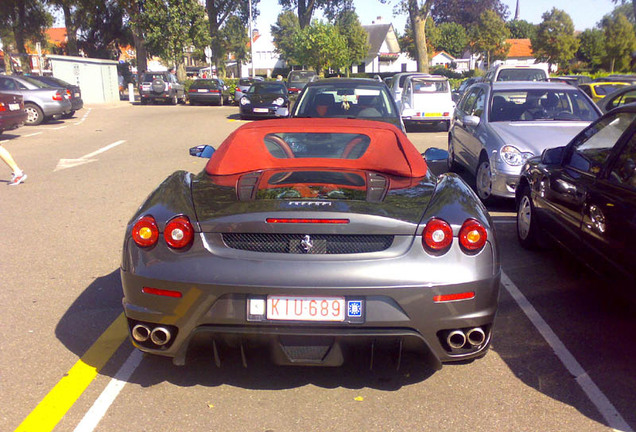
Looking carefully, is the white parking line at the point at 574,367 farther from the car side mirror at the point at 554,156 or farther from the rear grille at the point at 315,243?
the rear grille at the point at 315,243

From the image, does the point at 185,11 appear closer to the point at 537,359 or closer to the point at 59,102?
the point at 59,102

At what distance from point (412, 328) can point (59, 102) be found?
2078 centimetres

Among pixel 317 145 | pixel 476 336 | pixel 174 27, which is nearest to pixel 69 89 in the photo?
pixel 174 27

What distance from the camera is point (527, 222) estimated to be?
245 inches

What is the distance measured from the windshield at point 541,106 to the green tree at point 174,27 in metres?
32.6

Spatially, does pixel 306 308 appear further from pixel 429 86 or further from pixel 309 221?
pixel 429 86

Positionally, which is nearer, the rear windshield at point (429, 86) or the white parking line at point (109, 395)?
the white parking line at point (109, 395)

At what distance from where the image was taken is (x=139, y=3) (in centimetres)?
3859

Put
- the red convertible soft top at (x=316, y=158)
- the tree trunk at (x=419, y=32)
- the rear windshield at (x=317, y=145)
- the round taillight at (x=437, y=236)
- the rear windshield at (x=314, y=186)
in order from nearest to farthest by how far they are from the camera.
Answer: the round taillight at (x=437, y=236)
the rear windshield at (x=314, y=186)
the red convertible soft top at (x=316, y=158)
the rear windshield at (x=317, y=145)
the tree trunk at (x=419, y=32)

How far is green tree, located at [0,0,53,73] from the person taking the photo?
45875mm

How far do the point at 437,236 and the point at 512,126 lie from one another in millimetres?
5878

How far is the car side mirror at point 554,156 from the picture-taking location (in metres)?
5.46

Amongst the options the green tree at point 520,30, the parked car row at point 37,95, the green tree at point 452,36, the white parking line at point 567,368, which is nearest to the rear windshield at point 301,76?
the parked car row at point 37,95

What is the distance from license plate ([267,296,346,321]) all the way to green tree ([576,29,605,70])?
186 ft
